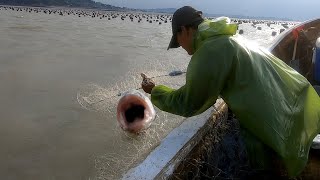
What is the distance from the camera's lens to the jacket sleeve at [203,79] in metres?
2.89

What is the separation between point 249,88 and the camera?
9.72 feet

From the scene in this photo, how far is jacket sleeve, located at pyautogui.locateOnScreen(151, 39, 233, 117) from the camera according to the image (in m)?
2.89

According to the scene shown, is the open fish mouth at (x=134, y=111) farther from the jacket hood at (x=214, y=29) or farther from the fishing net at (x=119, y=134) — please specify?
the jacket hood at (x=214, y=29)

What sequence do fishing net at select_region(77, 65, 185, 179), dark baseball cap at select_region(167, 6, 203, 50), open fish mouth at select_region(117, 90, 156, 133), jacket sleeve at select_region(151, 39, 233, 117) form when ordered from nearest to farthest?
jacket sleeve at select_region(151, 39, 233, 117), dark baseball cap at select_region(167, 6, 203, 50), open fish mouth at select_region(117, 90, 156, 133), fishing net at select_region(77, 65, 185, 179)

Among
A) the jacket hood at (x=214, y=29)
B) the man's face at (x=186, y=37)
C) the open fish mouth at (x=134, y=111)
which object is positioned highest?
the jacket hood at (x=214, y=29)

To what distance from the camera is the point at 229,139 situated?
15.6 feet

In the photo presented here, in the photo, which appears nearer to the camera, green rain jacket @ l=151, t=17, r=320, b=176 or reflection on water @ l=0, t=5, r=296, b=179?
green rain jacket @ l=151, t=17, r=320, b=176

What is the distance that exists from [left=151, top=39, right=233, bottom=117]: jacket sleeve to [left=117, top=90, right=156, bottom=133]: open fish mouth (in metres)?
1.92

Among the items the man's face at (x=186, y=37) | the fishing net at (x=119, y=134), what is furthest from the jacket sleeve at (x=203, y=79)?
the fishing net at (x=119, y=134)

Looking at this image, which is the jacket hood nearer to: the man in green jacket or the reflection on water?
the man in green jacket

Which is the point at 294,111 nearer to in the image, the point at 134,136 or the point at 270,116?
the point at 270,116

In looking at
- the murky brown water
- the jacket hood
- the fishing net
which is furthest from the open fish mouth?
the jacket hood

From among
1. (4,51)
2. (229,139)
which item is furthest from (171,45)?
(4,51)

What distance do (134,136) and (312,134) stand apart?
3.38m
